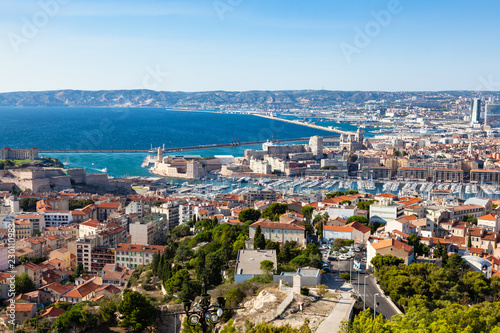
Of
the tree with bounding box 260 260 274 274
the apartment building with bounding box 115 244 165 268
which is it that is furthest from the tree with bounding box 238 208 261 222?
the tree with bounding box 260 260 274 274

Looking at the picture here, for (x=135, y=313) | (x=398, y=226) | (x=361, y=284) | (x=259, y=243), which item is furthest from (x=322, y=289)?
(x=398, y=226)

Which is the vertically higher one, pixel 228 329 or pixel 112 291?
pixel 228 329

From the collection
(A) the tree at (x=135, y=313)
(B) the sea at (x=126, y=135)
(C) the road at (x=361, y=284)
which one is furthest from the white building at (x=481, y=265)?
(B) the sea at (x=126, y=135)

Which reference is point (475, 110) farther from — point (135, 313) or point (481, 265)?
point (135, 313)

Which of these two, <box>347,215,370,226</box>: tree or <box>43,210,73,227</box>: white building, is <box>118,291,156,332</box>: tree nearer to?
<box>347,215,370,226</box>: tree

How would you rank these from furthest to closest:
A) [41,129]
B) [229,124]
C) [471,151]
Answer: [229,124]
[41,129]
[471,151]

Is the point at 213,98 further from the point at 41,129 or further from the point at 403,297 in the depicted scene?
the point at 403,297

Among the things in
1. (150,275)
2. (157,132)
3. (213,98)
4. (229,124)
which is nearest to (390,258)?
(150,275)
